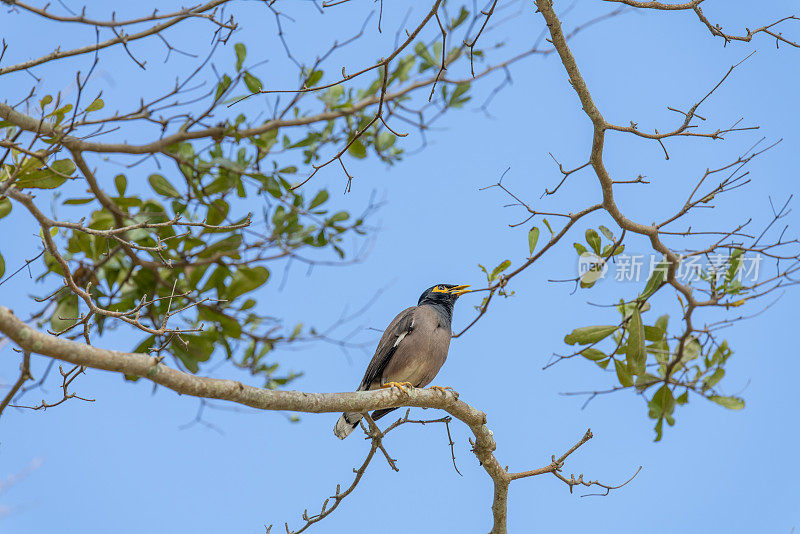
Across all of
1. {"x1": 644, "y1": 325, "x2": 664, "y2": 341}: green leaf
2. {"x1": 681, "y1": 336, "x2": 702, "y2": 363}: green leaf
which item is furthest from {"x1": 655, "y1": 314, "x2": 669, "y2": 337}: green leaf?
{"x1": 681, "y1": 336, "x2": 702, "y2": 363}: green leaf

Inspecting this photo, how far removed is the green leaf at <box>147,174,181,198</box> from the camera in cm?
529

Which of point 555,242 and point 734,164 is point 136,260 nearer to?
point 555,242

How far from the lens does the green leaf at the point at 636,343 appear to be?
12.3 ft

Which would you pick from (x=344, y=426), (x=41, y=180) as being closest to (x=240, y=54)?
(x=41, y=180)

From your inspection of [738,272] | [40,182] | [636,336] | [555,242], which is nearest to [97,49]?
[40,182]

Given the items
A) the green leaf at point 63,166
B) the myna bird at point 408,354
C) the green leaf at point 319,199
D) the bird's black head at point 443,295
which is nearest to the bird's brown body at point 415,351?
the myna bird at point 408,354

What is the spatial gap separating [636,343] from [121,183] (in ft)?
11.7

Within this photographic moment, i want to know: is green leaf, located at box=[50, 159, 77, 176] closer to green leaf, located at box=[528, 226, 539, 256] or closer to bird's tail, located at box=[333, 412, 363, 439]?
bird's tail, located at box=[333, 412, 363, 439]

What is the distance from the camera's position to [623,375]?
395cm

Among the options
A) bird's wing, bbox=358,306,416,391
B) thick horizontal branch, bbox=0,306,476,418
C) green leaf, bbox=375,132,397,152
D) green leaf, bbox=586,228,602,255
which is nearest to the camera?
thick horizontal branch, bbox=0,306,476,418

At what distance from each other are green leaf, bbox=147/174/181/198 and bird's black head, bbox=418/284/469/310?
2.01m

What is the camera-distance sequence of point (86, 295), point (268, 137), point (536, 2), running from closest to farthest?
1. point (86, 295)
2. point (536, 2)
3. point (268, 137)

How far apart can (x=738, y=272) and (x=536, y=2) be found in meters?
1.62

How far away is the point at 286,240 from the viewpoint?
572 centimetres
